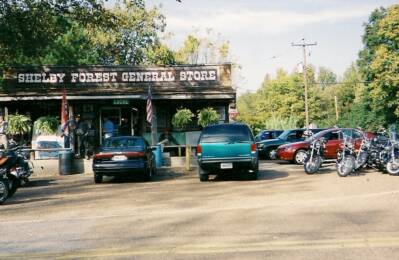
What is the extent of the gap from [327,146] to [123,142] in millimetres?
9094

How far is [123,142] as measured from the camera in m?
17.5

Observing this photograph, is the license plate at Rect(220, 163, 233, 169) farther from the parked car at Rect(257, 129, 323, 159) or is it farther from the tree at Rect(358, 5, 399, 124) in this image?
the tree at Rect(358, 5, 399, 124)

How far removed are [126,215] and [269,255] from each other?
4374mm

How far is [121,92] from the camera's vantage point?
86.0 ft

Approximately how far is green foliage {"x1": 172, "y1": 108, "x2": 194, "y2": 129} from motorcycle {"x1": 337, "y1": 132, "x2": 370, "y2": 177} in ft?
32.3

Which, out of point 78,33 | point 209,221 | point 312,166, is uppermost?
point 78,33

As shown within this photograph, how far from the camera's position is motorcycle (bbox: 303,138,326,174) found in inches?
718

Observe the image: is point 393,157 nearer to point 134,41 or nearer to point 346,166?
point 346,166

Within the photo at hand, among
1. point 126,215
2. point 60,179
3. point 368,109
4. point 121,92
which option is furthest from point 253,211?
point 368,109

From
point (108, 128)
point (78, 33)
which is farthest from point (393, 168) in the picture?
point (78, 33)

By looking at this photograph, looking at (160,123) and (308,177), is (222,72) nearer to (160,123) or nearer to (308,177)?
(160,123)

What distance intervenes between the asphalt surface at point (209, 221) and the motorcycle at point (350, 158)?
913 mm

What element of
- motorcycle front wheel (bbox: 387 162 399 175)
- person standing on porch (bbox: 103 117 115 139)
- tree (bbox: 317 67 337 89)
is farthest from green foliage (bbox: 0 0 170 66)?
tree (bbox: 317 67 337 89)

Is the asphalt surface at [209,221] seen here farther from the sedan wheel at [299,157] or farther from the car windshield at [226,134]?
the sedan wheel at [299,157]
